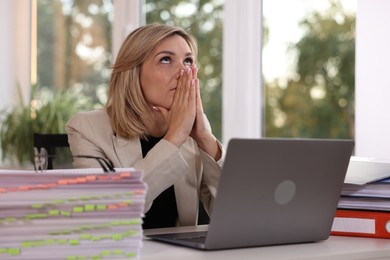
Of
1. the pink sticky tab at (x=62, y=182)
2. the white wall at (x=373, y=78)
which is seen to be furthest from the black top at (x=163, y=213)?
the pink sticky tab at (x=62, y=182)

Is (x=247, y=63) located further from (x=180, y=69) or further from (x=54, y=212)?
(x=54, y=212)

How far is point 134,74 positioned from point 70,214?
120cm

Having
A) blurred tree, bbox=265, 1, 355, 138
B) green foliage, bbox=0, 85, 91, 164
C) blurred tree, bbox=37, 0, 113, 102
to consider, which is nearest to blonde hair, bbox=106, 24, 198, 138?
blurred tree, bbox=265, 1, 355, 138

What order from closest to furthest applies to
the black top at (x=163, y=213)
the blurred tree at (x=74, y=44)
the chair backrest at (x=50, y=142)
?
the black top at (x=163, y=213), the chair backrest at (x=50, y=142), the blurred tree at (x=74, y=44)

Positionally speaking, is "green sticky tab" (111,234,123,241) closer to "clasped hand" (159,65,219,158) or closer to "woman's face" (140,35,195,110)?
"clasped hand" (159,65,219,158)

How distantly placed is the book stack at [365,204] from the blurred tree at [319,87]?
1709 millimetres

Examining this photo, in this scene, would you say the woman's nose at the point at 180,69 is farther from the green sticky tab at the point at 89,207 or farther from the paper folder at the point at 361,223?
the green sticky tab at the point at 89,207

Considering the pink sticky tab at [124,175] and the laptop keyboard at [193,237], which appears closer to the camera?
the pink sticky tab at [124,175]

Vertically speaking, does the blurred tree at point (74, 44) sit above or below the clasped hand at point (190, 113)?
above

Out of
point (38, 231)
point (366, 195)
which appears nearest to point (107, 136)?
point (366, 195)

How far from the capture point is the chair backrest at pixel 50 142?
278 centimetres

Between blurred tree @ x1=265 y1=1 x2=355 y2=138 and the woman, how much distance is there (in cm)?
135

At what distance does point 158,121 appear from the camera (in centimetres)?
266

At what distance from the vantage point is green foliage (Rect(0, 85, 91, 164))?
511 centimetres
